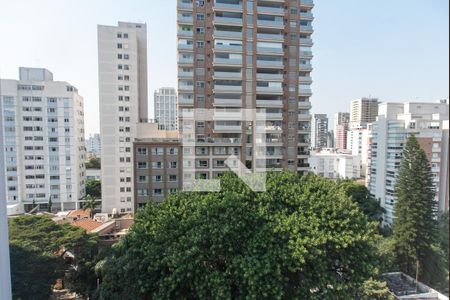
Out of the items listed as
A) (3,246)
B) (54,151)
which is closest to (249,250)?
(3,246)

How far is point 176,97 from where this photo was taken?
5.98m

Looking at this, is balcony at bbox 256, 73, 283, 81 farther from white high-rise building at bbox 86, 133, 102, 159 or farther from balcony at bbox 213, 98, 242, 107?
white high-rise building at bbox 86, 133, 102, 159

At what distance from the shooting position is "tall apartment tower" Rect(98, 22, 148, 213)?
8.87 meters

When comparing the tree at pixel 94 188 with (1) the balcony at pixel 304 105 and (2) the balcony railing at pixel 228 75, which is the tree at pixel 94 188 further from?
(1) the balcony at pixel 304 105

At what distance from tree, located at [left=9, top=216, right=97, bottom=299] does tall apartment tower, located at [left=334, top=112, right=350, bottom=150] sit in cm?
368

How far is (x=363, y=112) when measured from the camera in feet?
11.3

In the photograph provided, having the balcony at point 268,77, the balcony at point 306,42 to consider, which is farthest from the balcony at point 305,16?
the balcony at point 268,77

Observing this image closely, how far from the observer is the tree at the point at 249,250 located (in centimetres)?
185

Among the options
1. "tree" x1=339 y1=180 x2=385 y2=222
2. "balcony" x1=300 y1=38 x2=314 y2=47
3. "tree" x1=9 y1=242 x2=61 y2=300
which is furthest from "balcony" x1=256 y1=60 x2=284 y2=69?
"tree" x1=9 y1=242 x2=61 y2=300

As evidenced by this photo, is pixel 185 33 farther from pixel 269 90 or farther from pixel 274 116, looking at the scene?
pixel 274 116

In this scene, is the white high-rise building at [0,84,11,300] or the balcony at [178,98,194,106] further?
the balcony at [178,98,194,106]

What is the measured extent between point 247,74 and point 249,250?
470 cm

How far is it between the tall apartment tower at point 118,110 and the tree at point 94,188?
3.03ft

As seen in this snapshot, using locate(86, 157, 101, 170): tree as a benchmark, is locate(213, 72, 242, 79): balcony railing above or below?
above
